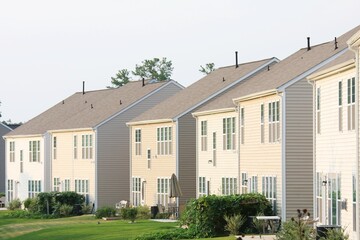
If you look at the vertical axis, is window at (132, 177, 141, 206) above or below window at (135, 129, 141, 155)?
below

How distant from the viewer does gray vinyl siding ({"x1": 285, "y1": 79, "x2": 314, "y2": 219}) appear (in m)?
45.8

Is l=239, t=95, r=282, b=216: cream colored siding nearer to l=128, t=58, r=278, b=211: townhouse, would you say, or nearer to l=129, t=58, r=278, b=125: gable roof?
l=129, t=58, r=278, b=125: gable roof

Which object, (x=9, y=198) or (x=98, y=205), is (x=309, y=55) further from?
(x=9, y=198)

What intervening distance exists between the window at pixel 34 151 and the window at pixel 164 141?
19.6 metres

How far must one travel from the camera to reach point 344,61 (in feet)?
123

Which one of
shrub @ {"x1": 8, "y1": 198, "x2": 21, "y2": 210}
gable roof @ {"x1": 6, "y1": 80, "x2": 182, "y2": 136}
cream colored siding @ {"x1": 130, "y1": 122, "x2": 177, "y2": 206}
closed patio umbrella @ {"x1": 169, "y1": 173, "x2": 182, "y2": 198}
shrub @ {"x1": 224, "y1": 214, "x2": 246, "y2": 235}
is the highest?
gable roof @ {"x1": 6, "y1": 80, "x2": 182, "y2": 136}

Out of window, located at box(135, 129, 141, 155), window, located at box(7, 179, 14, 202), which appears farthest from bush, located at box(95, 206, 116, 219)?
window, located at box(7, 179, 14, 202)

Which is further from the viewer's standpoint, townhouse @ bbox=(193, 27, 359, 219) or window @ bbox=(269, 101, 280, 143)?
window @ bbox=(269, 101, 280, 143)

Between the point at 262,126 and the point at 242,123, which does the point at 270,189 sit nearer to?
the point at 262,126

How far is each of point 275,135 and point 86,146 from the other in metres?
30.6

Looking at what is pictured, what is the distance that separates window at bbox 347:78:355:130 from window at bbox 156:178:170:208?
29.2m

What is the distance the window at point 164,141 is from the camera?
215 feet

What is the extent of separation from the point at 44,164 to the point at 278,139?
39.3 m

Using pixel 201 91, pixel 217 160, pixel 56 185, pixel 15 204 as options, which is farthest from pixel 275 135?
pixel 15 204
